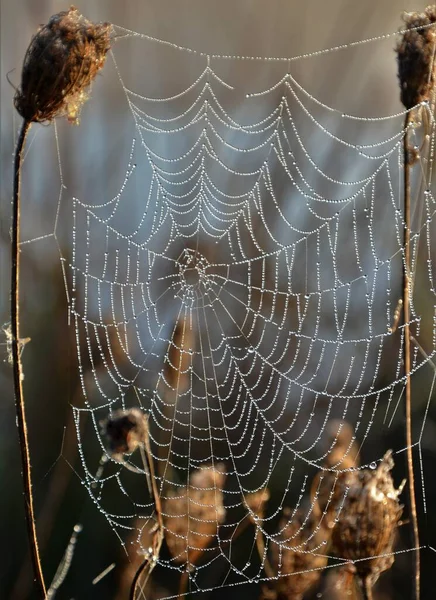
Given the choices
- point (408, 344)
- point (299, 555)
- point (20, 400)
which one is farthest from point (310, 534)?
point (20, 400)

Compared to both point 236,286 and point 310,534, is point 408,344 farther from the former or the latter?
point 236,286

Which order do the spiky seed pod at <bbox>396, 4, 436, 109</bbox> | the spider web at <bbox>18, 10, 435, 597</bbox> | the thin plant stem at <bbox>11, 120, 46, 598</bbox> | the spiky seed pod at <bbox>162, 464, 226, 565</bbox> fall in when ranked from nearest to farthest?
the thin plant stem at <bbox>11, 120, 46, 598</bbox> < the spiky seed pod at <bbox>396, 4, 436, 109</bbox> < the spiky seed pod at <bbox>162, 464, 226, 565</bbox> < the spider web at <bbox>18, 10, 435, 597</bbox>

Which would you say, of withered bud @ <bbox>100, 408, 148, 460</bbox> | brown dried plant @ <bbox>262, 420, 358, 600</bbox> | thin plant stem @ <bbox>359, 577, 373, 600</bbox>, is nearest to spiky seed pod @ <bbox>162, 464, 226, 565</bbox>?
brown dried plant @ <bbox>262, 420, 358, 600</bbox>

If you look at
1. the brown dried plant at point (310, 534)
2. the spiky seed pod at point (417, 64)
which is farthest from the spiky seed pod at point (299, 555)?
Result: the spiky seed pod at point (417, 64)

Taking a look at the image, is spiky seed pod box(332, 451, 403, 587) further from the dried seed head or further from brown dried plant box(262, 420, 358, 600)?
the dried seed head

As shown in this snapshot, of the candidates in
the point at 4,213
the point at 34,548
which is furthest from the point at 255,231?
the point at 34,548

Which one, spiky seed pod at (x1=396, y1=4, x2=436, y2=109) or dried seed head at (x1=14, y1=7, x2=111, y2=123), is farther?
spiky seed pod at (x1=396, y1=4, x2=436, y2=109)
